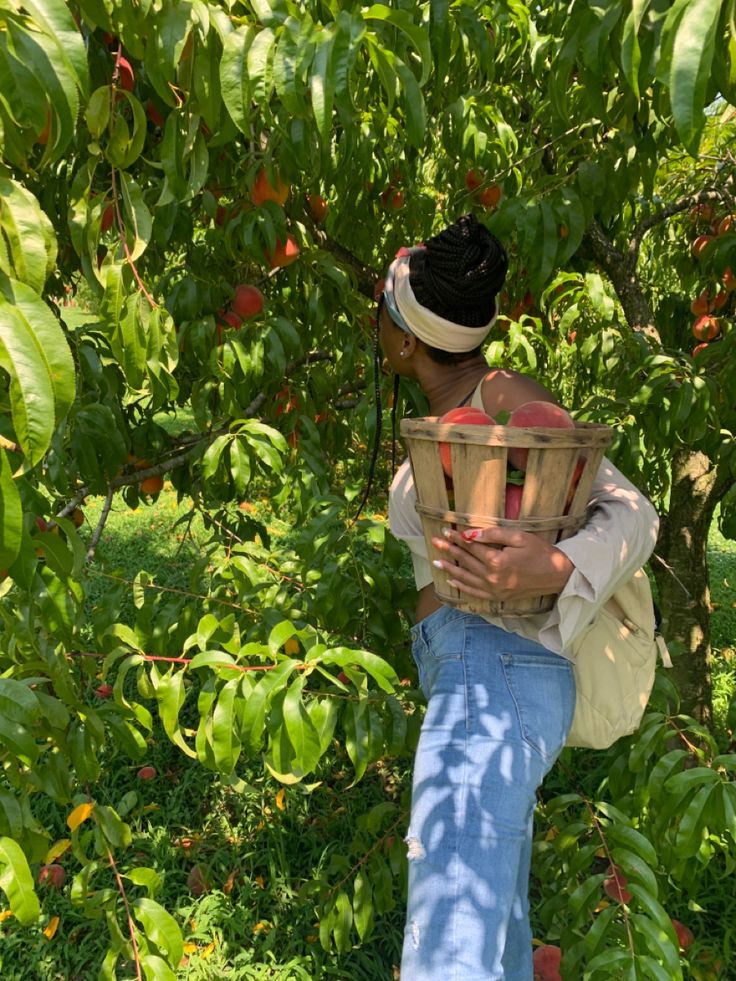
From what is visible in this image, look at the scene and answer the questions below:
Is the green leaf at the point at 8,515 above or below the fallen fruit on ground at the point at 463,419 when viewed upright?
above

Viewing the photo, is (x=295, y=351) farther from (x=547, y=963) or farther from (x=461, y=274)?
(x=547, y=963)

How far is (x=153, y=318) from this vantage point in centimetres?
123

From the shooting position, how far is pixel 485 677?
49.2 inches

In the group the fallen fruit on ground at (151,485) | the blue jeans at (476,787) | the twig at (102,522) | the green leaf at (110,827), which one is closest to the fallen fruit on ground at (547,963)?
the blue jeans at (476,787)

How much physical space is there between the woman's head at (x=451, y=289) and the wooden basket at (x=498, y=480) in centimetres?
25

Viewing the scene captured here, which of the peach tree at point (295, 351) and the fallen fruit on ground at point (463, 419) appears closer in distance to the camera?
the peach tree at point (295, 351)

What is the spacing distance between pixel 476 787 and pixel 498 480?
1.46 feet

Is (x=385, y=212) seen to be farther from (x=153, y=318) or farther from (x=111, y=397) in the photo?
(x=153, y=318)

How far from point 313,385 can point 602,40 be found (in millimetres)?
1385

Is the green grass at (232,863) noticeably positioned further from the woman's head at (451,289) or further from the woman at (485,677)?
the woman's head at (451,289)

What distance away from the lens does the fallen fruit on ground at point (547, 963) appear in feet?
6.24

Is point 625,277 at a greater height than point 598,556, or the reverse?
point 598,556

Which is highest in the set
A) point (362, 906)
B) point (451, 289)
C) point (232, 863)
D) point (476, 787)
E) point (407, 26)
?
point (407, 26)

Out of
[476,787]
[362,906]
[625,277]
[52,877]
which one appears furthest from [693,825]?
[52,877]
